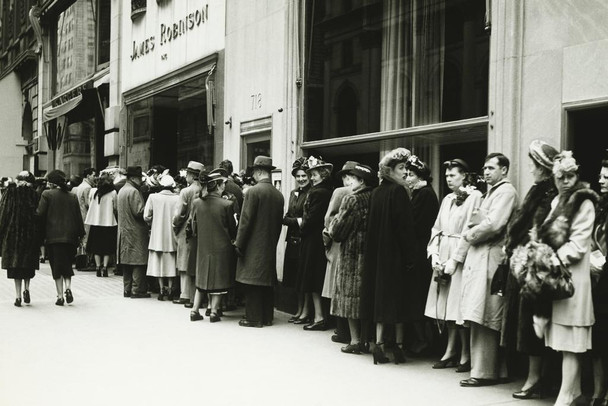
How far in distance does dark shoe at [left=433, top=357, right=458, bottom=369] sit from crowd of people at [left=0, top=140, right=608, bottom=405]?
22 millimetres

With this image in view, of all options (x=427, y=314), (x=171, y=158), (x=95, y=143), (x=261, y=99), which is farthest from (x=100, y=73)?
(x=427, y=314)

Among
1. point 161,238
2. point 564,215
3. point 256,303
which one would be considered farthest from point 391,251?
point 161,238

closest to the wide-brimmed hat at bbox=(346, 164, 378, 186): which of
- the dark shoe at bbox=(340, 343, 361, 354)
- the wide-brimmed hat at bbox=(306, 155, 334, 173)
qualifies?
the wide-brimmed hat at bbox=(306, 155, 334, 173)

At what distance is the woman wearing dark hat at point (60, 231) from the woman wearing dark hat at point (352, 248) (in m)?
5.11

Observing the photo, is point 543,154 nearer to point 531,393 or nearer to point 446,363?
point 531,393

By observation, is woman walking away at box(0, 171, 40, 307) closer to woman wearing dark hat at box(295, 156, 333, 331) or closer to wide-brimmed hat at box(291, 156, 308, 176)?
wide-brimmed hat at box(291, 156, 308, 176)

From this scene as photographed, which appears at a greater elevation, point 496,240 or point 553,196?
point 553,196

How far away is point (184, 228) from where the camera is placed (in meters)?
11.7

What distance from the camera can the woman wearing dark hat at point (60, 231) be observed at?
1143cm

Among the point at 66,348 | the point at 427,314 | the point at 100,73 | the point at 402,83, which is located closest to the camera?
the point at 427,314

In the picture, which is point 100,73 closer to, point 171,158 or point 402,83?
point 171,158

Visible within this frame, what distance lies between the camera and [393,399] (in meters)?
6.28

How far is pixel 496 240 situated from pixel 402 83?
4.35m

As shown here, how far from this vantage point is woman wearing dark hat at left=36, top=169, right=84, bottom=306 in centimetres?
1143
